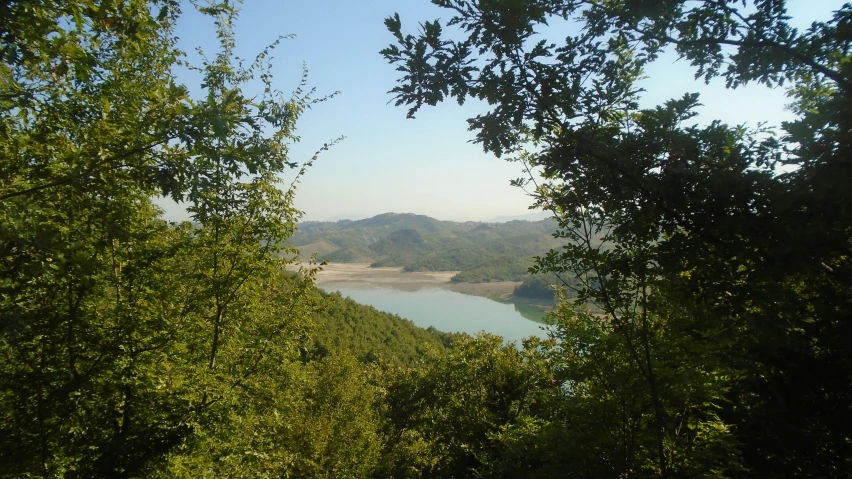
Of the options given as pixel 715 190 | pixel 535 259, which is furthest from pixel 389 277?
pixel 715 190

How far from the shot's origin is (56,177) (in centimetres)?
256

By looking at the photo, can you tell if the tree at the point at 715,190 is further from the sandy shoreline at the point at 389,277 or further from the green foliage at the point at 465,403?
the sandy shoreline at the point at 389,277

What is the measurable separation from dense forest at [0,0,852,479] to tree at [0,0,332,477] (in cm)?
3

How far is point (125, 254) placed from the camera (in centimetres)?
477

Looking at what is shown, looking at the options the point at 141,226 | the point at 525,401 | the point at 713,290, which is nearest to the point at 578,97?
the point at 713,290

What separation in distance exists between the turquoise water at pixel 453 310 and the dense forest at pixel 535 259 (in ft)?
122

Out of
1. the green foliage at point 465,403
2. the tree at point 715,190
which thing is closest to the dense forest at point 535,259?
the tree at point 715,190

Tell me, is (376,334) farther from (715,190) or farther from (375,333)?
(715,190)

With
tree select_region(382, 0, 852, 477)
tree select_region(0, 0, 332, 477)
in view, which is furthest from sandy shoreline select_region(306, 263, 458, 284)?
tree select_region(382, 0, 852, 477)

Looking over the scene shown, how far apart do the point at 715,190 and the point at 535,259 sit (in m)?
1.90


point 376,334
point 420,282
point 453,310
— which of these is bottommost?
point 420,282

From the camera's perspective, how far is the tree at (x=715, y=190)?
208 centimetres

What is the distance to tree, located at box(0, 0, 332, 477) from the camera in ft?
7.80

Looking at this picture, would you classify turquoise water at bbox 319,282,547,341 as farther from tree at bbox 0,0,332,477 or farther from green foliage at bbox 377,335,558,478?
tree at bbox 0,0,332,477
